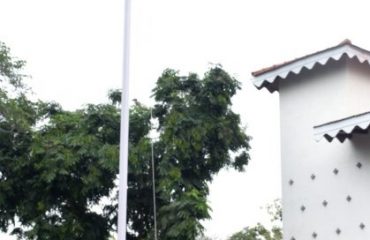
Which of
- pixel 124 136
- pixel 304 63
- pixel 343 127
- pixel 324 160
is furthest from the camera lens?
pixel 304 63

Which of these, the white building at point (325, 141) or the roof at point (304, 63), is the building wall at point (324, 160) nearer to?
the white building at point (325, 141)

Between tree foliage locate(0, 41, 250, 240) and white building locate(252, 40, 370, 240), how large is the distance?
1.74 meters

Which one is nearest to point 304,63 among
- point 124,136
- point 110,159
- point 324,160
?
point 324,160

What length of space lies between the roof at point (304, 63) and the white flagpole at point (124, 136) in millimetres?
2243

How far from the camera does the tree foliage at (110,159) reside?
10352mm

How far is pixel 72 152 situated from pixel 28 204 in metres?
1.28

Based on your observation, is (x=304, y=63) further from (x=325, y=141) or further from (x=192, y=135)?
(x=192, y=135)

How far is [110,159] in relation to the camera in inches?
409

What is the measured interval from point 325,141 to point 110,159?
3.60 metres

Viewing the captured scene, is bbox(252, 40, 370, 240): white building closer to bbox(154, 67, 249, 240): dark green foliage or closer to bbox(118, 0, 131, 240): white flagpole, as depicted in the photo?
bbox(154, 67, 249, 240): dark green foliage

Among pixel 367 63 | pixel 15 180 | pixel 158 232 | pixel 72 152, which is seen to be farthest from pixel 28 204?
pixel 367 63

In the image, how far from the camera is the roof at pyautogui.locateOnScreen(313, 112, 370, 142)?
290 inches

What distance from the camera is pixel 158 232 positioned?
10219 mm

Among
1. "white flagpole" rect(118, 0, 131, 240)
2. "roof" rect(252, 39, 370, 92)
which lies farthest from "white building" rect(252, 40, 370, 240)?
"white flagpole" rect(118, 0, 131, 240)
